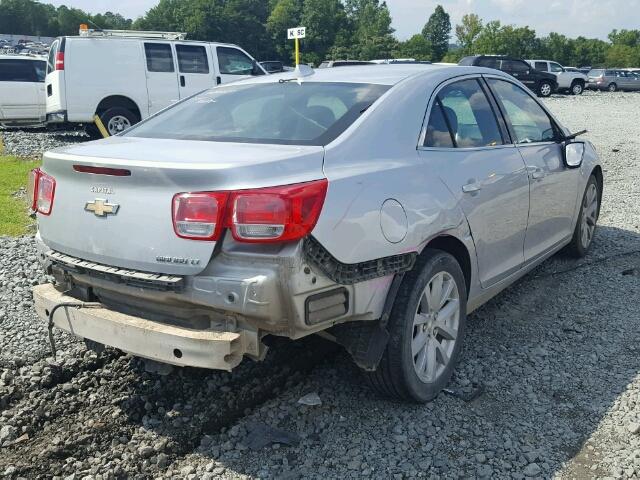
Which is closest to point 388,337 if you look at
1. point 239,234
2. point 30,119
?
point 239,234

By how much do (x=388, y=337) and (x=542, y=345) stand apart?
1.56 metres

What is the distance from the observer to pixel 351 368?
3.79 m

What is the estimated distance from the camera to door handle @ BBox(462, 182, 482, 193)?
11.7 ft

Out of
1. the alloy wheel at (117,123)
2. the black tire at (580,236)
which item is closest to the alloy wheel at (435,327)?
the black tire at (580,236)

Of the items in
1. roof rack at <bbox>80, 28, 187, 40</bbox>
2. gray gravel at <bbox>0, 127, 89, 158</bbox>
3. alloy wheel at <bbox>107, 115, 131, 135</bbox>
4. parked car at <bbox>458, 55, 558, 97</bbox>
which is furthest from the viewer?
parked car at <bbox>458, 55, 558, 97</bbox>

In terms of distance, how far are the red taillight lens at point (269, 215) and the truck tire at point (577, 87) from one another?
3825 cm

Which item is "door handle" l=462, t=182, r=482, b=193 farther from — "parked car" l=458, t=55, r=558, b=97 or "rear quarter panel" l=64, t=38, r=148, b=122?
"parked car" l=458, t=55, r=558, b=97

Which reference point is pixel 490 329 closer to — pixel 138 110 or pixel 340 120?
pixel 340 120

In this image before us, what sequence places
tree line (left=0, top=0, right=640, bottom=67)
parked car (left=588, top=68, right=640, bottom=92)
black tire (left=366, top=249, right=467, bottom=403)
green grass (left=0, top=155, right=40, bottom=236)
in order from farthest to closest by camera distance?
1. tree line (left=0, top=0, right=640, bottom=67)
2. parked car (left=588, top=68, right=640, bottom=92)
3. green grass (left=0, top=155, right=40, bottom=236)
4. black tire (left=366, top=249, right=467, bottom=403)

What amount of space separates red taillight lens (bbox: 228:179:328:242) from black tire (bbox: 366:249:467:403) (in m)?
0.75

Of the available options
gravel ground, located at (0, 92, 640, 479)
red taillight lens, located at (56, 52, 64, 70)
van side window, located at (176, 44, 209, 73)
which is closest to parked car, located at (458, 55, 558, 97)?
van side window, located at (176, 44, 209, 73)

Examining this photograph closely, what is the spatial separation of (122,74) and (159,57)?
917 mm

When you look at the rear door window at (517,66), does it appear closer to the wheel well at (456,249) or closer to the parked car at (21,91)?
the parked car at (21,91)

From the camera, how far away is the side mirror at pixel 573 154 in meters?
4.75
